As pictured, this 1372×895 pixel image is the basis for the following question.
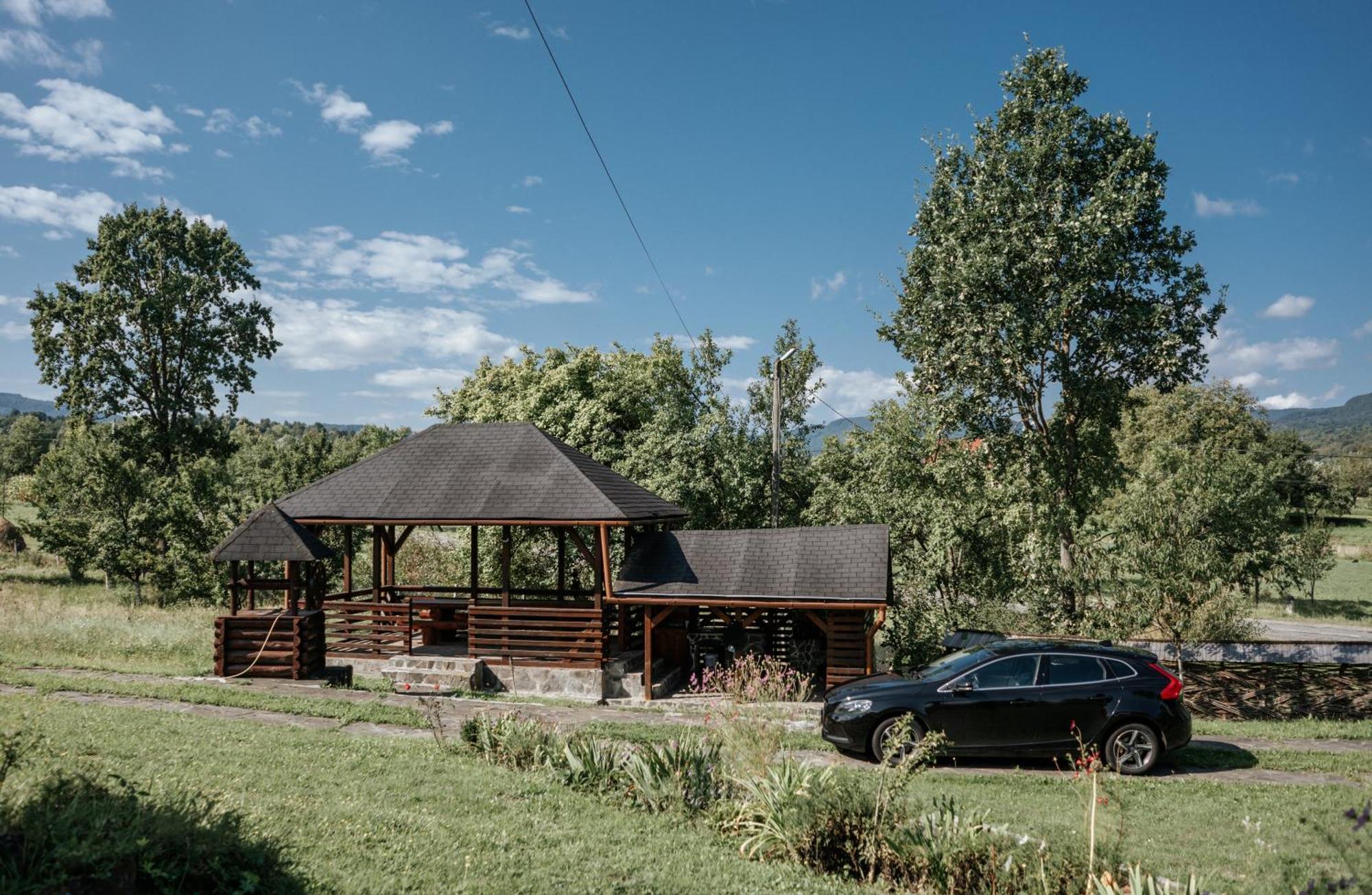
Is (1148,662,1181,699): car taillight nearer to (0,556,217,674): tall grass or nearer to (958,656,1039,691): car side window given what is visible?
(958,656,1039,691): car side window

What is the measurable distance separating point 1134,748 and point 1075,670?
3.55ft

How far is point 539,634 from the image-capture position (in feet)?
55.0

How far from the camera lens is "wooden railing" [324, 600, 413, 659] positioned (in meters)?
17.6

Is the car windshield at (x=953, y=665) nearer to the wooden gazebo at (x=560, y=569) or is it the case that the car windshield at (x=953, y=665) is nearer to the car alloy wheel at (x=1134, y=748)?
the car alloy wheel at (x=1134, y=748)

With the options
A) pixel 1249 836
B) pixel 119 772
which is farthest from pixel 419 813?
pixel 1249 836

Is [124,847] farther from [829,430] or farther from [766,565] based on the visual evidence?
[829,430]

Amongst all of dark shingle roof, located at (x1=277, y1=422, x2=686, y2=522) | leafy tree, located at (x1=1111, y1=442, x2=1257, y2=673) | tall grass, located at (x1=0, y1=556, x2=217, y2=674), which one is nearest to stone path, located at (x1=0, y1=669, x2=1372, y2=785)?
tall grass, located at (x1=0, y1=556, x2=217, y2=674)

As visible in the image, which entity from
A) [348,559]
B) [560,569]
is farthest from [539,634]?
[348,559]

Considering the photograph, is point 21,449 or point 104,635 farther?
point 21,449

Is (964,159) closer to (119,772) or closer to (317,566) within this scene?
(317,566)

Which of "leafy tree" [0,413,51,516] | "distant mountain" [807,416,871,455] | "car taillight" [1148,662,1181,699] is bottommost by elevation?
"car taillight" [1148,662,1181,699]

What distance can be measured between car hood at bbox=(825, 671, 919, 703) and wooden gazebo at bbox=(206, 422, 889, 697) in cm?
342

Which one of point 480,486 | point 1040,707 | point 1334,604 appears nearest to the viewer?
point 1040,707

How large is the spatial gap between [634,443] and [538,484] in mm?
8763
